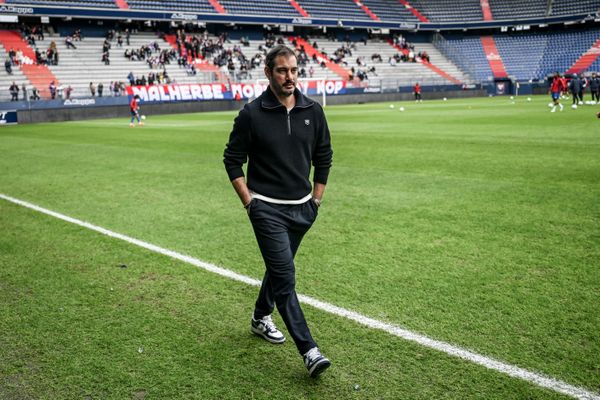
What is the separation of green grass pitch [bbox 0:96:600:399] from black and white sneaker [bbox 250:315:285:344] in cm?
8

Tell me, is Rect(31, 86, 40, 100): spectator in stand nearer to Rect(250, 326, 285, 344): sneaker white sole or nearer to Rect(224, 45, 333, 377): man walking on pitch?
Rect(250, 326, 285, 344): sneaker white sole

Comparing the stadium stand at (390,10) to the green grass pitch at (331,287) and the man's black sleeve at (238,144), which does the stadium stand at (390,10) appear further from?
the man's black sleeve at (238,144)

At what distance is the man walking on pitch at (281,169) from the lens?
12.4 feet

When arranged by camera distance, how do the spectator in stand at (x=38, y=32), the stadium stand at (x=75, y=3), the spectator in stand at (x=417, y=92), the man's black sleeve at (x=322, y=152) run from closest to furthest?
the man's black sleeve at (x=322, y=152) → the stadium stand at (x=75, y=3) → the spectator in stand at (x=38, y=32) → the spectator in stand at (x=417, y=92)

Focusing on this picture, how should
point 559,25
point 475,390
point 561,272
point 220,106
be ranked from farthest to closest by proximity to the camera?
point 559,25
point 220,106
point 561,272
point 475,390

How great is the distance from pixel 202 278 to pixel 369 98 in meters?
48.3

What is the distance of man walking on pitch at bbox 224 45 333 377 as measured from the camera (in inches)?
149

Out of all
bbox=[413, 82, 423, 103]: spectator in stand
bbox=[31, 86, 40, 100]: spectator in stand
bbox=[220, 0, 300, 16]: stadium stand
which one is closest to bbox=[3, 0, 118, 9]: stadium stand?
bbox=[220, 0, 300, 16]: stadium stand

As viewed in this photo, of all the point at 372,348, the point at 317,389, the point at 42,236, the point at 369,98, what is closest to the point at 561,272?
the point at 372,348

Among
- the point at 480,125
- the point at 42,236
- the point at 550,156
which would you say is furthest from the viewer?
the point at 480,125

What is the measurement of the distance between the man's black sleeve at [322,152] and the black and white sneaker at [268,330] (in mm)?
1193

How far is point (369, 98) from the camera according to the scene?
5234 cm

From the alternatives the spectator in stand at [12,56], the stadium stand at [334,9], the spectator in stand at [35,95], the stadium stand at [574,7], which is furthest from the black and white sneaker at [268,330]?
the stadium stand at [574,7]

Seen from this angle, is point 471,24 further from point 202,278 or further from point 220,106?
point 202,278
